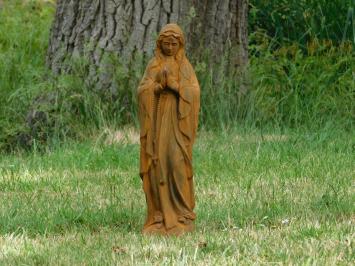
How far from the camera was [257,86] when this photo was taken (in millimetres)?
11414

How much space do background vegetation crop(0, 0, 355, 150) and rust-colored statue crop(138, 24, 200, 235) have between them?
3884mm

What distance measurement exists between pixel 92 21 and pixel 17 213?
3938 mm

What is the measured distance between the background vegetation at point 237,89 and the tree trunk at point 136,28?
0.21 m

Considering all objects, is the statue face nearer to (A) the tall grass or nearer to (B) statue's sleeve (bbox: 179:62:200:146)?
(B) statue's sleeve (bbox: 179:62:200:146)

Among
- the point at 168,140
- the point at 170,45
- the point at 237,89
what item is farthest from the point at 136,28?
the point at 168,140

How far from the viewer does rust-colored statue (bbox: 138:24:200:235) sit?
6.52m

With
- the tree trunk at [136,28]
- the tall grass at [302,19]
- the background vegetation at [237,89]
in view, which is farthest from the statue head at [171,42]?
the tall grass at [302,19]

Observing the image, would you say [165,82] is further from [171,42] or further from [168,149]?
[168,149]

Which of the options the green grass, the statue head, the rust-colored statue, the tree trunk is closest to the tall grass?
the tree trunk

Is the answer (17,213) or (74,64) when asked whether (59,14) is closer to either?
(74,64)

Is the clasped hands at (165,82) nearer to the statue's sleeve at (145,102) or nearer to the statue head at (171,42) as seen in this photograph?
the statue's sleeve at (145,102)

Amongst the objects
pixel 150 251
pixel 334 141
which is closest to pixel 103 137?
pixel 334 141

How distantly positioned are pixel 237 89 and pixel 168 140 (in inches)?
181

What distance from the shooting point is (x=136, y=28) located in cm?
1088
